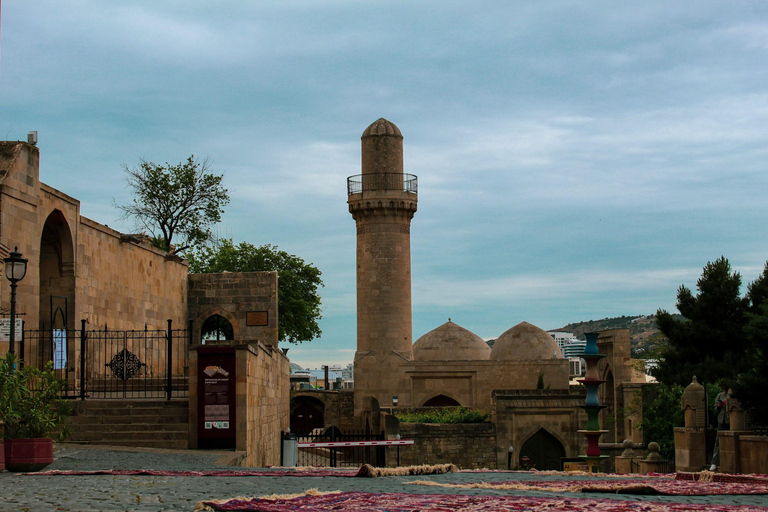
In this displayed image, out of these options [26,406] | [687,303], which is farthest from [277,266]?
[26,406]

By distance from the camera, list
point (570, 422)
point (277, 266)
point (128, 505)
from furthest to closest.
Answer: point (277, 266) → point (570, 422) → point (128, 505)

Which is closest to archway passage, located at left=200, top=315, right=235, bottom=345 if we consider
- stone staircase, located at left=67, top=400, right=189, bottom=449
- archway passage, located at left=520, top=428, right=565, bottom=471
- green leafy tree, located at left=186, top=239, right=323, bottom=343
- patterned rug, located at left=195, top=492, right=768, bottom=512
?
green leafy tree, located at left=186, top=239, right=323, bottom=343

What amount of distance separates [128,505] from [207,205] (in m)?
34.4

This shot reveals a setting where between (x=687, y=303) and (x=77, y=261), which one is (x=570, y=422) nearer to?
(x=687, y=303)

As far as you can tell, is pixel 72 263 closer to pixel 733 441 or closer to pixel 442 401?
pixel 733 441

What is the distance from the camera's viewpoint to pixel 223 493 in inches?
333

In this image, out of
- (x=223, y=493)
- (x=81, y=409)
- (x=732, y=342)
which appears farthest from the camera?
(x=732, y=342)

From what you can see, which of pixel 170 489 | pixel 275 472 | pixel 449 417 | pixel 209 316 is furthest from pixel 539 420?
pixel 170 489

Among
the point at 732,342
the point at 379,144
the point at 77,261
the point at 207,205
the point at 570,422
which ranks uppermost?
the point at 379,144

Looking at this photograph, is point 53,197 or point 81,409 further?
point 53,197

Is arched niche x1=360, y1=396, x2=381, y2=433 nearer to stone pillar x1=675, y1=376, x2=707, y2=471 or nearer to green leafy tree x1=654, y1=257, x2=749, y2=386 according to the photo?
green leafy tree x1=654, y1=257, x2=749, y2=386

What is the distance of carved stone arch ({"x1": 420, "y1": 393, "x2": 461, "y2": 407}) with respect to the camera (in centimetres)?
4056

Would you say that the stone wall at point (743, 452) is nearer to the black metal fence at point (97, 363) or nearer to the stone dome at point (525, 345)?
the black metal fence at point (97, 363)

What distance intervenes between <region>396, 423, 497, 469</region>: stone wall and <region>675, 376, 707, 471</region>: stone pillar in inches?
436
